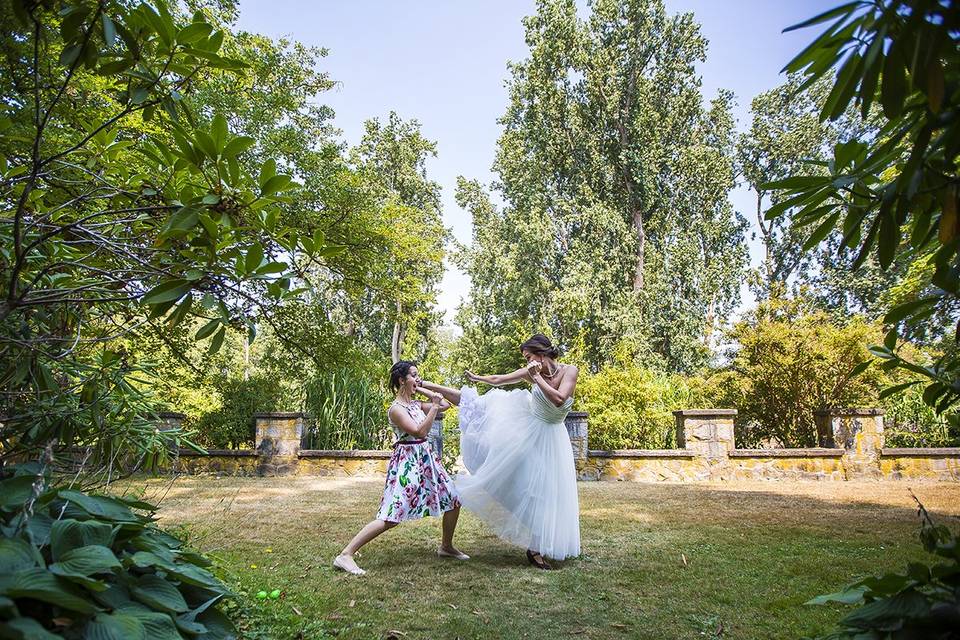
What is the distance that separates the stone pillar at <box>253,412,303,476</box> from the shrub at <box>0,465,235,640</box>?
27.2 feet

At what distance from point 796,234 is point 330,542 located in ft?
99.3

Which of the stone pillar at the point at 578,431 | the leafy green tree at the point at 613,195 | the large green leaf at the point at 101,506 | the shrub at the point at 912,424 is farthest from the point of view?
the leafy green tree at the point at 613,195

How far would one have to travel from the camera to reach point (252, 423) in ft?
35.4

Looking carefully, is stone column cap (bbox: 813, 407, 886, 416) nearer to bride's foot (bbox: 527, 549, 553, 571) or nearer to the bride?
the bride

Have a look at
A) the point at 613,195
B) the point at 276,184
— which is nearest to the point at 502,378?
the point at 276,184

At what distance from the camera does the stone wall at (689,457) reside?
952cm

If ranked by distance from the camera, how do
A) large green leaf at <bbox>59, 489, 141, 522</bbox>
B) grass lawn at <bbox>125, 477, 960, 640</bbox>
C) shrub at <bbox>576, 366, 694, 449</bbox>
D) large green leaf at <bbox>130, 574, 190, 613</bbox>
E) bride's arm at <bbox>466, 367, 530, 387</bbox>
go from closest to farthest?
large green leaf at <bbox>130, 574, 190, 613</bbox> < large green leaf at <bbox>59, 489, 141, 522</bbox> < grass lawn at <bbox>125, 477, 960, 640</bbox> < bride's arm at <bbox>466, 367, 530, 387</bbox> < shrub at <bbox>576, 366, 694, 449</bbox>

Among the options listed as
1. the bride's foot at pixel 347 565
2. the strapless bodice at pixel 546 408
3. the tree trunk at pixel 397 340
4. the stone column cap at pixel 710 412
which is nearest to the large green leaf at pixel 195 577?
the bride's foot at pixel 347 565

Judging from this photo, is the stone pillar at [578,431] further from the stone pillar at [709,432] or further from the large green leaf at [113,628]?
the large green leaf at [113,628]

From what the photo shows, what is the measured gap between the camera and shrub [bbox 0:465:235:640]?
3.86 feet

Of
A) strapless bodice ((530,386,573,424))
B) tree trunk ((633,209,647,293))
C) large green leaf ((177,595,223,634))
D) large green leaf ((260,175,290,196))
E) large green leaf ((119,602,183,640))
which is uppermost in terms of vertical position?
tree trunk ((633,209,647,293))

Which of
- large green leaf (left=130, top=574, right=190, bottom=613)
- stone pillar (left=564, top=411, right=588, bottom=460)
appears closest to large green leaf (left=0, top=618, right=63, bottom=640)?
large green leaf (left=130, top=574, right=190, bottom=613)

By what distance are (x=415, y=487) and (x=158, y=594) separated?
2760mm

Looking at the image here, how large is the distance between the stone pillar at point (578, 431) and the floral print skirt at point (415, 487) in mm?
5684
